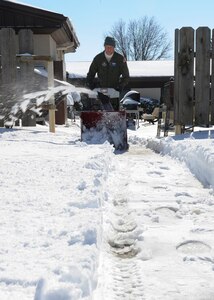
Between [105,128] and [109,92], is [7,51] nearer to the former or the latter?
[109,92]

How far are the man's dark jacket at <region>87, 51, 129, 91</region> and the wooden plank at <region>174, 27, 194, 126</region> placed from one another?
1040mm

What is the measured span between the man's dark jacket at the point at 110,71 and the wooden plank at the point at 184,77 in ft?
3.41

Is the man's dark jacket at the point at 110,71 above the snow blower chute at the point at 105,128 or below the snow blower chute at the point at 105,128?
above

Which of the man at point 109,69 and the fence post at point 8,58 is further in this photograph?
the man at point 109,69

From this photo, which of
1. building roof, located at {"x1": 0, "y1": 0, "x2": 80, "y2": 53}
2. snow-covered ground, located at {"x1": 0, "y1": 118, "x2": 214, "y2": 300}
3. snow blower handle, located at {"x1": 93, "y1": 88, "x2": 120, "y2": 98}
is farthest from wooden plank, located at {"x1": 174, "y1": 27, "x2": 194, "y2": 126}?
building roof, located at {"x1": 0, "y1": 0, "x2": 80, "y2": 53}

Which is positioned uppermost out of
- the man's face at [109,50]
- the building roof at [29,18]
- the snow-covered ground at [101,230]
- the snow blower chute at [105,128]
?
the building roof at [29,18]

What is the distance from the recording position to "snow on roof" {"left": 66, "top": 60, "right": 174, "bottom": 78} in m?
29.8

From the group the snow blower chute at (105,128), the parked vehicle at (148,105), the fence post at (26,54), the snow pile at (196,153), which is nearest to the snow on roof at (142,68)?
the parked vehicle at (148,105)

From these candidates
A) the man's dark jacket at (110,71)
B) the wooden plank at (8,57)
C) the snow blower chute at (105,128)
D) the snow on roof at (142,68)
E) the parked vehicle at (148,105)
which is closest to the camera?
the snow blower chute at (105,128)

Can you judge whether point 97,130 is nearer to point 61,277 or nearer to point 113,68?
point 113,68

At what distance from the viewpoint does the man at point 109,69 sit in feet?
25.7

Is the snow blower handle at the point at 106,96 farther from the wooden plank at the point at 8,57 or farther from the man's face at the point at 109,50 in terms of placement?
the wooden plank at the point at 8,57

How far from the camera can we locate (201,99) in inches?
291

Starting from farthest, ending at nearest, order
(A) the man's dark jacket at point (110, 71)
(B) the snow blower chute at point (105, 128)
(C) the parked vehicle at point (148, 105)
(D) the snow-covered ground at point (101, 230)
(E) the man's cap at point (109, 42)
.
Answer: (C) the parked vehicle at point (148, 105) → (A) the man's dark jacket at point (110, 71) → (E) the man's cap at point (109, 42) → (B) the snow blower chute at point (105, 128) → (D) the snow-covered ground at point (101, 230)
